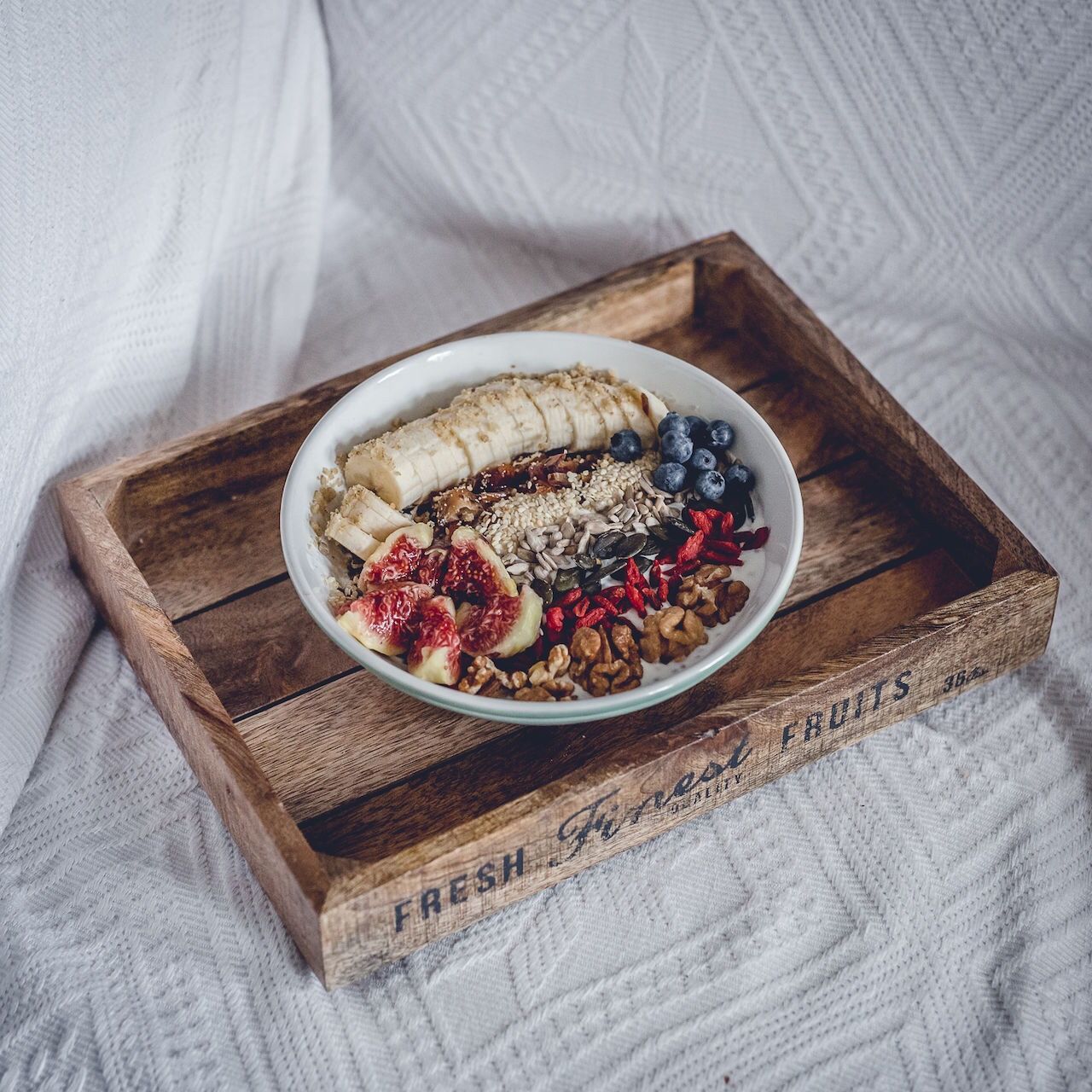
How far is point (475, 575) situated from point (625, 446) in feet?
0.96

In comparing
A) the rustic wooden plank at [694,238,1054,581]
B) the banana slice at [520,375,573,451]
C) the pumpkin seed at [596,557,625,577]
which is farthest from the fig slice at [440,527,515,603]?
the rustic wooden plank at [694,238,1054,581]

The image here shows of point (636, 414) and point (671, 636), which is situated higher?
point (636, 414)

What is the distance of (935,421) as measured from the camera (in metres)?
1.91

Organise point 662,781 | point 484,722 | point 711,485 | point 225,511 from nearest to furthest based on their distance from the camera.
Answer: point 662,781 < point 484,722 < point 711,485 < point 225,511

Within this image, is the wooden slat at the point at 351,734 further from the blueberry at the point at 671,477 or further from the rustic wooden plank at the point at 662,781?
the blueberry at the point at 671,477

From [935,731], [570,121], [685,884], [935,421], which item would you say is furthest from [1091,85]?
[685,884]

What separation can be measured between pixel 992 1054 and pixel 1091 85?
51.1 inches

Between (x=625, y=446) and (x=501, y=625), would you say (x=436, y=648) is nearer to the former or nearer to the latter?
(x=501, y=625)

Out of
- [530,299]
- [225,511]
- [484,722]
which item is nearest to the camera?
[484,722]

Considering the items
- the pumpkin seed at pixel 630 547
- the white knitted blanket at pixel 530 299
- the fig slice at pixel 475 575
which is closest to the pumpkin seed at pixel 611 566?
the pumpkin seed at pixel 630 547

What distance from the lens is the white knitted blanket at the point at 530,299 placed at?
1.33 meters

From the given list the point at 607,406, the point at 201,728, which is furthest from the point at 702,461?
the point at 201,728

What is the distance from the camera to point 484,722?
1.44 meters

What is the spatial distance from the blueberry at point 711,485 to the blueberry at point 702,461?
0.01 meters
